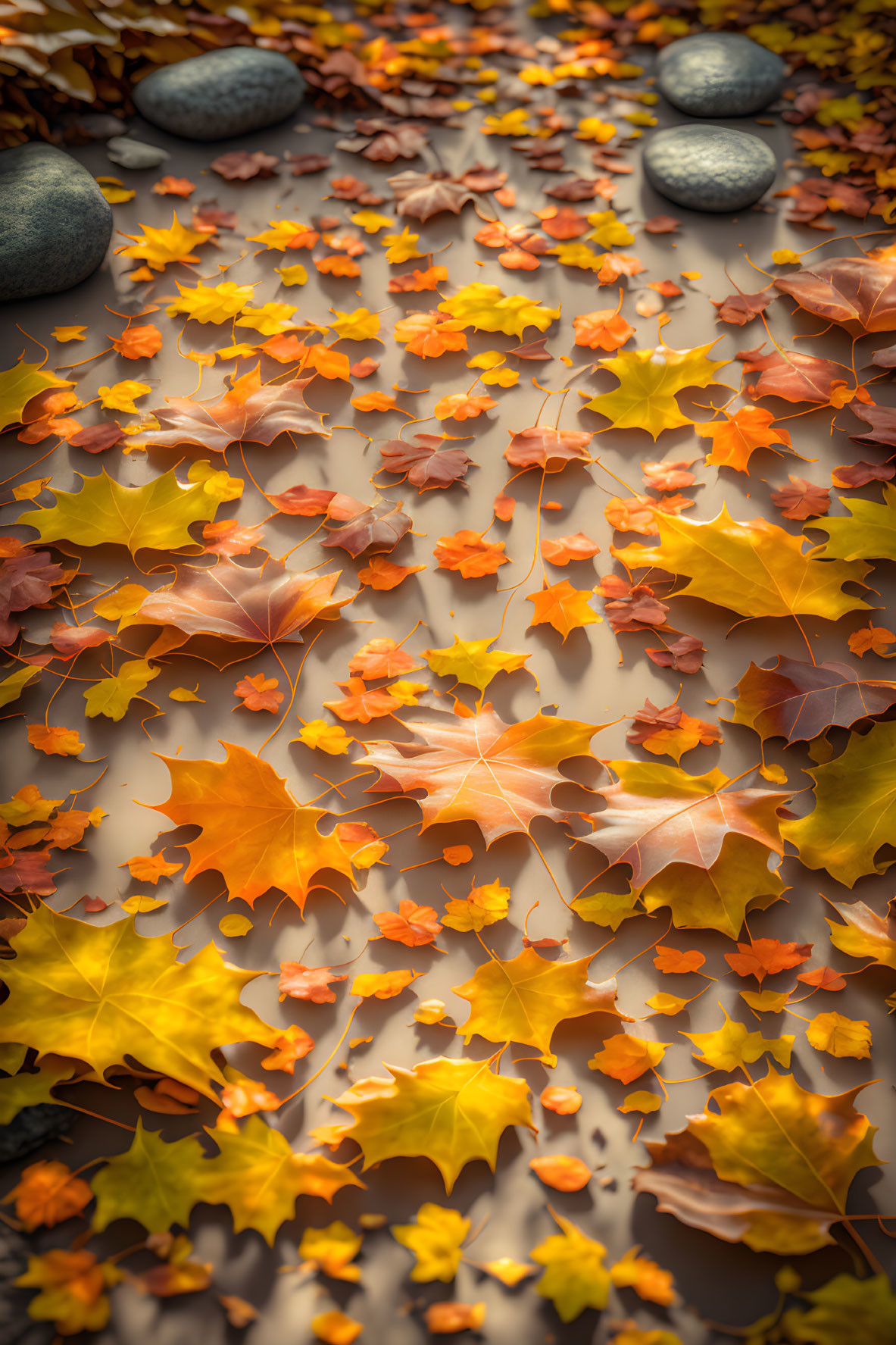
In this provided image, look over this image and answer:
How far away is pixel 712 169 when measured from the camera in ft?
7.85

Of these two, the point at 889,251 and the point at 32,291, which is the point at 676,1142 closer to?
the point at 889,251

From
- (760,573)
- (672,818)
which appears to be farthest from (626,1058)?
(760,573)

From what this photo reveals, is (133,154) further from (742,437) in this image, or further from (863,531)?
(863,531)

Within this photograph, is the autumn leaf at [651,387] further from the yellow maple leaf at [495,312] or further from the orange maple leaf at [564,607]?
the orange maple leaf at [564,607]

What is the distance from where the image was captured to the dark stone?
125cm

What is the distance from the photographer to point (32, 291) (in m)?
2.24

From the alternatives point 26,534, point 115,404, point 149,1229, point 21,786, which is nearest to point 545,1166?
point 149,1229

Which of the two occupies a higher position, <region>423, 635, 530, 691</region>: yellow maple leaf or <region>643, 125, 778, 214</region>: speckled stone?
<region>643, 125, 778, 214</region>: speckled stone

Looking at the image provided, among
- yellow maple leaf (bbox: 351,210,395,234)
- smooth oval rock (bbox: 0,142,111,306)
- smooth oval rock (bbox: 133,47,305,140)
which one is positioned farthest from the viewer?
smooth oval rock (bbox: 133,47,305,140)

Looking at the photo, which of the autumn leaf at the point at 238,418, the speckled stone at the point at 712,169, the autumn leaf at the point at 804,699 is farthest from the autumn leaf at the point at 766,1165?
the speckled stone at the point at 712,169

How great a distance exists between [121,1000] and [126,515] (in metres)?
1.01

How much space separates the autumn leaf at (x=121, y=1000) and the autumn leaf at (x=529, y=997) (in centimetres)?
33

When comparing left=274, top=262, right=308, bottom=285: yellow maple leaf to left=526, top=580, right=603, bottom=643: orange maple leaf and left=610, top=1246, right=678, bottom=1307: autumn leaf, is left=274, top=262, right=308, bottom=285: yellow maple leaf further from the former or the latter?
left=610, top=1246, right=678, bottom=1307: autumn leaf

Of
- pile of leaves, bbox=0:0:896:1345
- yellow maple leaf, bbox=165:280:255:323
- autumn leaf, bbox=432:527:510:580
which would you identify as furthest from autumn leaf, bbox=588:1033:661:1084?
yellow maple leaf, bbox=165:280:255:323
